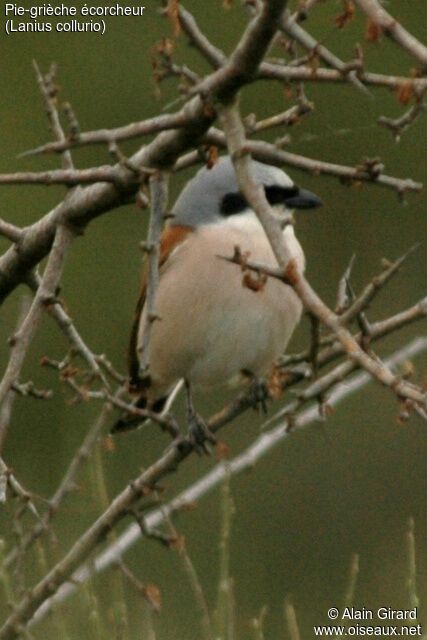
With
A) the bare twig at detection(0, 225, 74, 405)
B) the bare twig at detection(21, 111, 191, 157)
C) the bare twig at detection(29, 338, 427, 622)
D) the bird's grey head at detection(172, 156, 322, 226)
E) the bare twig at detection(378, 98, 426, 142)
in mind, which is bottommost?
the bare twig at detection(29, 338, 427, 622)

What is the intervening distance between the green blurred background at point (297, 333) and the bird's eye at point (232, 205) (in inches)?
182

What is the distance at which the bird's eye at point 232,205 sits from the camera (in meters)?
3.88

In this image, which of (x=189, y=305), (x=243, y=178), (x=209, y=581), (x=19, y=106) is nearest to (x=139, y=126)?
(x=243, y=178)

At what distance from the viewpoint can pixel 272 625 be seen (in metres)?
8.98

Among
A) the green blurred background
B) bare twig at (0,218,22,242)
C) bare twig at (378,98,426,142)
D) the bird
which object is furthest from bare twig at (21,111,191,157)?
the green blurred background

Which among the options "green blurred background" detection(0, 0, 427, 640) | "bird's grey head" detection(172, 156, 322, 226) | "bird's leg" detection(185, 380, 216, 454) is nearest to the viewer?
"bird's leg" detection(185, 380, 216, 454)

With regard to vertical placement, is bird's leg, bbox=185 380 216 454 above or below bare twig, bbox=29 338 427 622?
below

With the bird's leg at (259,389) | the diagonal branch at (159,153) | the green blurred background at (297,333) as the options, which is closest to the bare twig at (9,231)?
the diagonal branch at (159,153)

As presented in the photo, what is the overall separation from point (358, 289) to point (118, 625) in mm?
6997

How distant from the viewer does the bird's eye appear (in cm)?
388

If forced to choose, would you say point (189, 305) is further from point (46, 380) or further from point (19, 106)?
point (19, 106)

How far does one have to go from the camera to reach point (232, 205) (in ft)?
12.7

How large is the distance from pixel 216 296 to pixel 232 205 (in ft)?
→ 0.74

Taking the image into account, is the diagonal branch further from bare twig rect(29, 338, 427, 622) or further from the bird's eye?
the bird's eye
